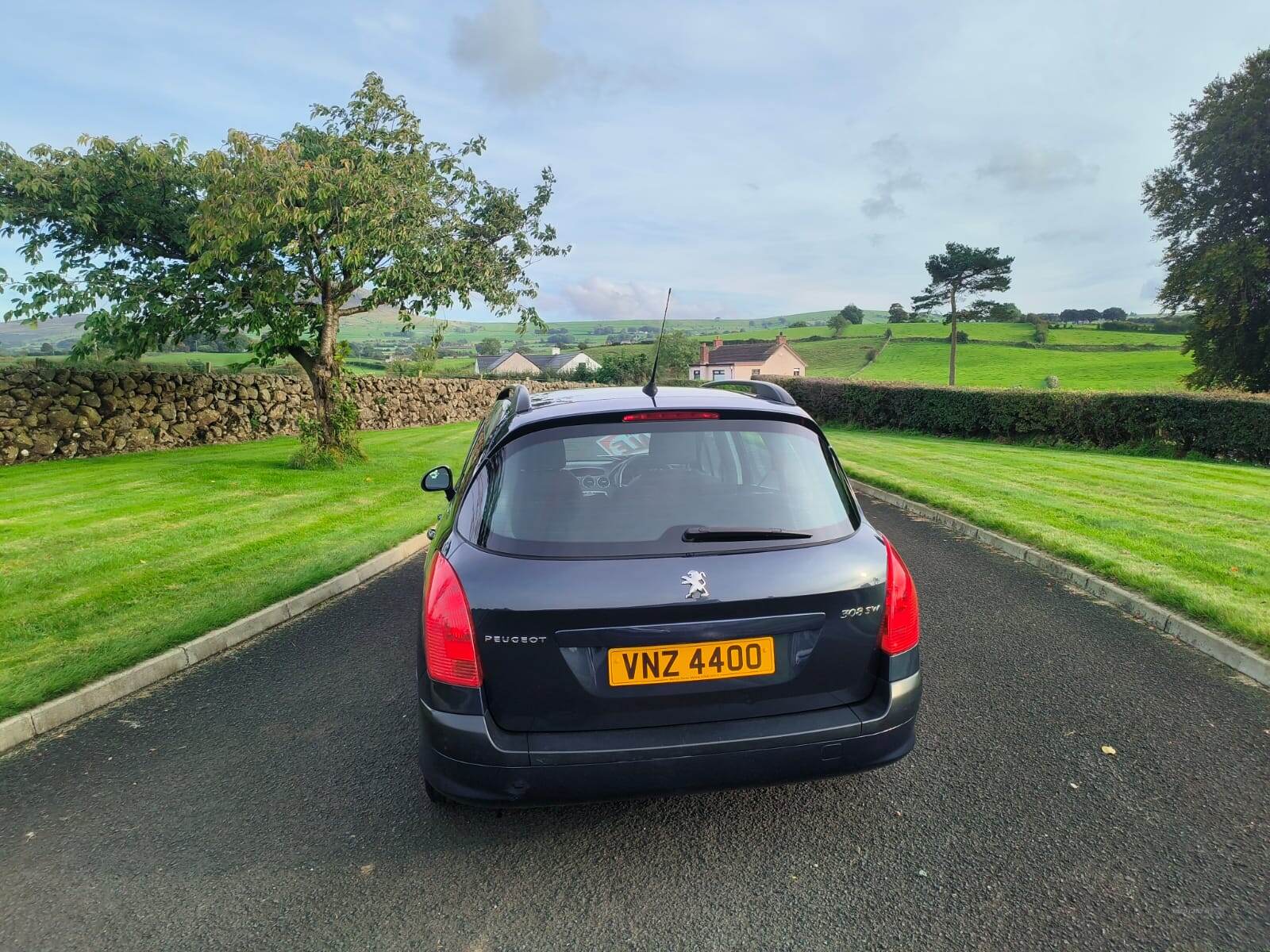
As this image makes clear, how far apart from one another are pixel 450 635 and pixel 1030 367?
74.8 metres

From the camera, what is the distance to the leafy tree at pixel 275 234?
1252 centimetres

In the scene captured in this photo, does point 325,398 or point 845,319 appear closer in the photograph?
point 325,398

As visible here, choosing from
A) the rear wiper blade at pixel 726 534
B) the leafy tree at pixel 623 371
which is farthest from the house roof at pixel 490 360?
the rear wiper blade at pixel 726 534

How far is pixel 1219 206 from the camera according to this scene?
32594 millimetres

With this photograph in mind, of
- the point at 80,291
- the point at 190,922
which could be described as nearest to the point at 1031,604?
the point at 190,922

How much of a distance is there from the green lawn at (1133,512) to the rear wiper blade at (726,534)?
4.02m

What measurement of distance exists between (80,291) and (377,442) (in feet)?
29.1

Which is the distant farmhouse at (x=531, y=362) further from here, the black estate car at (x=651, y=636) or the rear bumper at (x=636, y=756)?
the rear bumper at (x=636, y=756)

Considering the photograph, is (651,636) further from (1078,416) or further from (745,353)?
(745,353)

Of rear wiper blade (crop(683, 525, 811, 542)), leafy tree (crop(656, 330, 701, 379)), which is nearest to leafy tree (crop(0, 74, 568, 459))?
rear wiper blade (crop(683, 525, 811, 542))

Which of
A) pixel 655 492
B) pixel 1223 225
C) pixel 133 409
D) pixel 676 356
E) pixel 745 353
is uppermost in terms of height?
pixel 1223 225

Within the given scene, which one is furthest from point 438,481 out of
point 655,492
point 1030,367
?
point 1030,367

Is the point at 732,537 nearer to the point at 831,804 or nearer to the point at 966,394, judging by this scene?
the point at 831,804

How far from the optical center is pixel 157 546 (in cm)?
813
